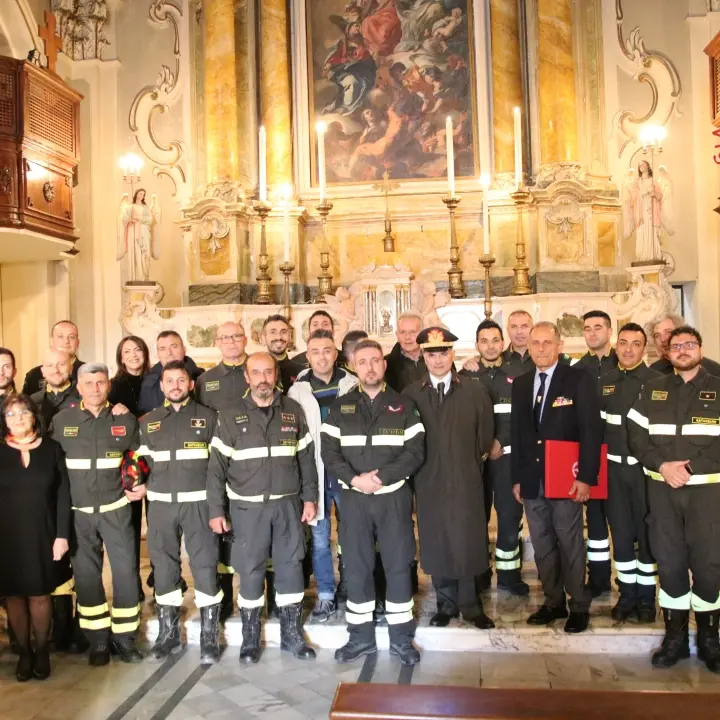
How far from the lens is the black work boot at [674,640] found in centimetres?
396

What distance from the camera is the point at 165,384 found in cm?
423

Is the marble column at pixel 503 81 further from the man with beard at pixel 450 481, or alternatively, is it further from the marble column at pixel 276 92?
the man with beard at pixel 450 481

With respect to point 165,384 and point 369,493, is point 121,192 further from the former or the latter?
point 369,493

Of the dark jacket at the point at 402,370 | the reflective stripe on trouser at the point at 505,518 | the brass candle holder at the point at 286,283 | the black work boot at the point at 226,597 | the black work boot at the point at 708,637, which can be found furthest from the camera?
the brass candle holder at the point at 286,283

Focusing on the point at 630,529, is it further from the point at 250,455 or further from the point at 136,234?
the point at 136,234

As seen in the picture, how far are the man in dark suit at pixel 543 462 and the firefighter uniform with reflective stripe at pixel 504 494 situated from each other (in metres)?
0.39

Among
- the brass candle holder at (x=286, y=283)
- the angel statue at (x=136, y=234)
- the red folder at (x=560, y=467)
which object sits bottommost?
the red folder at (x=560, y=467)

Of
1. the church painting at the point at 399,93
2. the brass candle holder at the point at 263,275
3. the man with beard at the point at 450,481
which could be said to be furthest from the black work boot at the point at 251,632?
the church painting at the point at 399,93

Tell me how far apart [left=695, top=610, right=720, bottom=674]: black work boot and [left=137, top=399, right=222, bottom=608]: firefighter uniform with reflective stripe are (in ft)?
7.91

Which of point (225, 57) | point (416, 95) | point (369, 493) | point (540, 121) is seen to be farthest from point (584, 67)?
point (369, 493)

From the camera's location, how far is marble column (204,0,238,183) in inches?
380

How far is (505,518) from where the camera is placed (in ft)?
15.6

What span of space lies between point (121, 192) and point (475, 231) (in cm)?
445

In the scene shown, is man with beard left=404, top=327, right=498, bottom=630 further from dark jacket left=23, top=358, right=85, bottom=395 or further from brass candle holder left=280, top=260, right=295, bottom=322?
brass candle holder left=280, top=260, right=295, bottom=322
